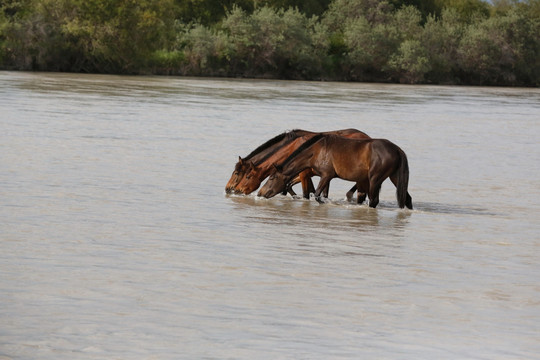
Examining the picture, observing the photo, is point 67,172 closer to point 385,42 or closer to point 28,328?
point 28,328

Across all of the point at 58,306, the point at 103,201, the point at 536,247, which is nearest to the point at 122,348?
the point at 58,306

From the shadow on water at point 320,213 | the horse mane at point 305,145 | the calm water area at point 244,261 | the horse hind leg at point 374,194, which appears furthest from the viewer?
the horse mane at point 305,145

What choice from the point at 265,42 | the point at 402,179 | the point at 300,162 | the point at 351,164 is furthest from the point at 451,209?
the point at 265,42

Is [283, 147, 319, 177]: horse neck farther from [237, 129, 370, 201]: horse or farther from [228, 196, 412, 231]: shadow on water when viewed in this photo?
[228, 196, 412, 231]: shadow on water

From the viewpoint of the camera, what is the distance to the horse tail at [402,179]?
12.0 metres

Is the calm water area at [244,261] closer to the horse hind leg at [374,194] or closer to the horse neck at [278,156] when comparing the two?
the horse hind leg at [374,194]

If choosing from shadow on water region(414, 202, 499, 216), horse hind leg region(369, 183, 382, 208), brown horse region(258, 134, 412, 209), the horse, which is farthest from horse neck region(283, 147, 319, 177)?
shadow on water region(414, 202, 499, 216)

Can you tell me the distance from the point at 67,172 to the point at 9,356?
29.5 feet

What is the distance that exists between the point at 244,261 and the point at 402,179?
13.4ft

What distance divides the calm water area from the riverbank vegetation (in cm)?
4781

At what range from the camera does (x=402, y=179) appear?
12102 mm

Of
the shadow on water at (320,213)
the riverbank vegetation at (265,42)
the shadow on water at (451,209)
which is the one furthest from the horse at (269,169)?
the riverbank vegetation at (265,42)

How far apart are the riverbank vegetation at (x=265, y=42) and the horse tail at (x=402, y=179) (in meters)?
54.5

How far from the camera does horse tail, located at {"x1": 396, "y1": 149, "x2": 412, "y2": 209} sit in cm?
1202
